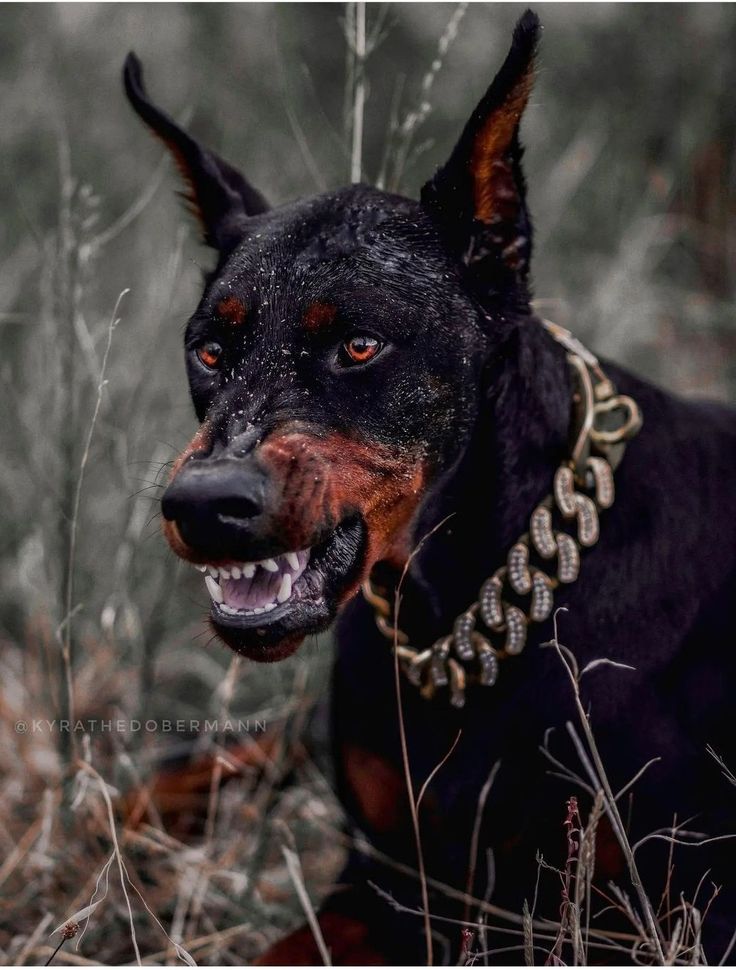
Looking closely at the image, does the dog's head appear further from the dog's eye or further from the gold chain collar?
the gold chain collar

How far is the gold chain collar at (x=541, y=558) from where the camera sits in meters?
2.03

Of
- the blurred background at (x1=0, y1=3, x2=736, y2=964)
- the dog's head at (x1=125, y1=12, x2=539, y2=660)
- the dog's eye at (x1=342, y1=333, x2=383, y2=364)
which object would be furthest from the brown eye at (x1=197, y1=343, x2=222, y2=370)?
the dog's eye at (x1=342, y1=333, x2=383, y2=364)

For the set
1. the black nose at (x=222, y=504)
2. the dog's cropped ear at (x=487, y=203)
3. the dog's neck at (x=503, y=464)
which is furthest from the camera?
the dog's neck at (x=503, y=464)

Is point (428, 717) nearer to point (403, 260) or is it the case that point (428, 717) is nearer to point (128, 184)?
point (403, 260)

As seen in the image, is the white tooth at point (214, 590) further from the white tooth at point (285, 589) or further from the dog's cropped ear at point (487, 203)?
the dog's cropped ear at point (487, 203)

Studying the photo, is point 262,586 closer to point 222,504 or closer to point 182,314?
point 222,504

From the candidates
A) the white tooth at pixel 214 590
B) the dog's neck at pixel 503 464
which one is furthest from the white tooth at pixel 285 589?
the dog's neck at pixel 503 464

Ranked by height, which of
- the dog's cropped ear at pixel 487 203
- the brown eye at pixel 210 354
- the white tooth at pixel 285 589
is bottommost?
the white tooth at pixel 285 589

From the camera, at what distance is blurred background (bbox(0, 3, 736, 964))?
2.58 m

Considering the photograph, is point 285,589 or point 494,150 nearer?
point 285,589

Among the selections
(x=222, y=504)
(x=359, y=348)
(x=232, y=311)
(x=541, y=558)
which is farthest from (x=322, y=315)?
(x=541, y=558)

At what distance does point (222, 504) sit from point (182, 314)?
6.88 feet

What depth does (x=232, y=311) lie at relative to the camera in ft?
6.46

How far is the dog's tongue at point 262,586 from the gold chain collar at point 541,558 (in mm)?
368
